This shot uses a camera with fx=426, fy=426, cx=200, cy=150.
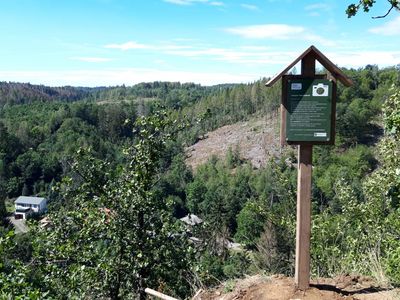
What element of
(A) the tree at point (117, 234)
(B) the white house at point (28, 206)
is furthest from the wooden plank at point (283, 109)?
(B) the white house at point (28, 206)

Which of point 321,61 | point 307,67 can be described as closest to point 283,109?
point 307,67

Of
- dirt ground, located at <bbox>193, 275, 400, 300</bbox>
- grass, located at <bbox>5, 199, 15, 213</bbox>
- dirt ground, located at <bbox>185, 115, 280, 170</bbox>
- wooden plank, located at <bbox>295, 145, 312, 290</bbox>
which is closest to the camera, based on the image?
dirt ground, located at <bbox>193, 275, 400, 300</bbox>

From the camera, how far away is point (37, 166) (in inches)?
2785

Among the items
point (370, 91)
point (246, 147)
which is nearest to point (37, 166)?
point (246, 147)

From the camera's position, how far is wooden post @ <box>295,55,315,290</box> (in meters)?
4.68

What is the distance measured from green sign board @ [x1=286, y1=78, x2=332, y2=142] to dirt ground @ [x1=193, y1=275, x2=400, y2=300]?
5.46ft

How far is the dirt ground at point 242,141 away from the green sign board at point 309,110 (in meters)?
64.5

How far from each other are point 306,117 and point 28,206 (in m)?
64.9

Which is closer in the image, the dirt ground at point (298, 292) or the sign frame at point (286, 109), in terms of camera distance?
the dirt ground at point (298, 292)

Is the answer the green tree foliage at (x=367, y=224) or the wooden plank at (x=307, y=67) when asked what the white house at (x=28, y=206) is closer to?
the green tree foliage at (x=367, y=224)

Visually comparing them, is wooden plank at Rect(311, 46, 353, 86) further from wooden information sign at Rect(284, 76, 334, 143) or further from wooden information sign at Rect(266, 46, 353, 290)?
wooden information sign at Rect(284, 76, 334, 143)

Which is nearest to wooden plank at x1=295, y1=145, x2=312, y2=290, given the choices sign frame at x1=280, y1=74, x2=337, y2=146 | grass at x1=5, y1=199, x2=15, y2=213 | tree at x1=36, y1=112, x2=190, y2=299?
sign frame at x1=280, y1=74, x2=337, y2=146

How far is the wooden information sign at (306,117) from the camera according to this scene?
15.4ft

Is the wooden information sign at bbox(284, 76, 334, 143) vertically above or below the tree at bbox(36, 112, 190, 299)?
above
